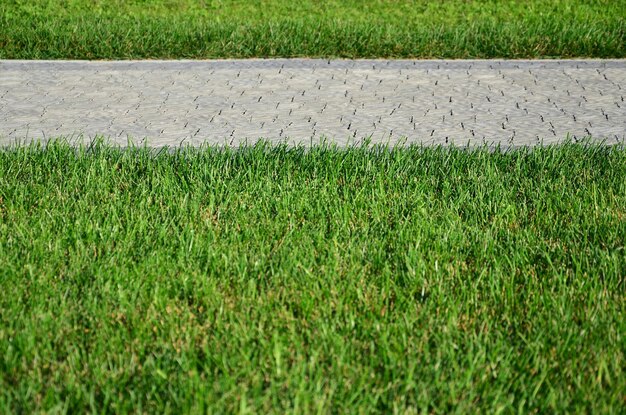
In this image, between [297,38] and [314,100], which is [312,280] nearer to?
[314,100]

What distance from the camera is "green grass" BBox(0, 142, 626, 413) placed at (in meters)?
2.86

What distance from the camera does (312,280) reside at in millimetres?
3627

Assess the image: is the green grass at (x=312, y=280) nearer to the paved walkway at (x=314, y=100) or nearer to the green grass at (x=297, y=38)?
the paved walkway at (x=314, y=100)

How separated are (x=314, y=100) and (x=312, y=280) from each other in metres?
3.61

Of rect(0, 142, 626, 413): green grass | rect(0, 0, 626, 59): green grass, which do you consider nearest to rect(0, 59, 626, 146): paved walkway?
rect(0, 0, 626, 59): green grass

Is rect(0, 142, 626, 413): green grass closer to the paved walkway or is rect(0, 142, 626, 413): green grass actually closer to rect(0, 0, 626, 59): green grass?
the paved walkway

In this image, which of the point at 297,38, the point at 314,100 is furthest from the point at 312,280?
the point at 297,38

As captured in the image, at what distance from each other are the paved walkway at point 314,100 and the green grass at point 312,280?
2.56 ft

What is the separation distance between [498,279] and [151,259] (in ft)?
4.99

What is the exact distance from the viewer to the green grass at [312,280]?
286cm

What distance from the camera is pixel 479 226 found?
4332 mm

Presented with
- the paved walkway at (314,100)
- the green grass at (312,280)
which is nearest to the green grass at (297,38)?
the paved walkway at (314,100)

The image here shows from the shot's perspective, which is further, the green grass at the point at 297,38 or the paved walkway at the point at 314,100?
the green grass at the point at 297,38

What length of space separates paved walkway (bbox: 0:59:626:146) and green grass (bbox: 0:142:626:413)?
779 mm
